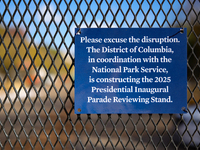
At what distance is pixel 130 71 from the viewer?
1756mm

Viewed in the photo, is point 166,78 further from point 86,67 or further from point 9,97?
point 9,97

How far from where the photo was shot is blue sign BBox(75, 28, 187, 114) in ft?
5.76

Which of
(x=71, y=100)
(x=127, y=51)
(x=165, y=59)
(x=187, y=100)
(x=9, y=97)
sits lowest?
(x=187, y=100)

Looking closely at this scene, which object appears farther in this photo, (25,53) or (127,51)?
(25,53)

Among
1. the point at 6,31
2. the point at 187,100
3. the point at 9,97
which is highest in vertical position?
the point at 6,31

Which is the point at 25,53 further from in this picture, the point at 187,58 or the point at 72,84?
the point at 187,58

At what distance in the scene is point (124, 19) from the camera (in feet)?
6.00

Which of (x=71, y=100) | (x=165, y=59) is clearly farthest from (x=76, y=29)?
(x=165, y=59)

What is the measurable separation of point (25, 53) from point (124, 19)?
109 centimetres

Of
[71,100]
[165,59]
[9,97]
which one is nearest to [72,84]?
[71,100]

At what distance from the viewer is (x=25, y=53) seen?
1.88m

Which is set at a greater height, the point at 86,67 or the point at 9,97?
the point at 86,67

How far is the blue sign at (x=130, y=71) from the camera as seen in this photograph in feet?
5.76

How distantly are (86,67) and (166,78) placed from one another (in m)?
0.80
